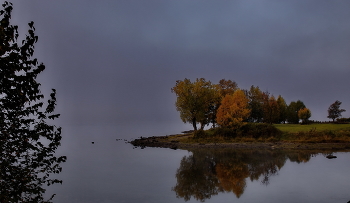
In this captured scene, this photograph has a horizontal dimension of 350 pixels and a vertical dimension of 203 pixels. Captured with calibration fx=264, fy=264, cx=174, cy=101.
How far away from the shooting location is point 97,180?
90.4 ft

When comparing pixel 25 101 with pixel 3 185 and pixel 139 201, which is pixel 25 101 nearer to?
pixel 3 185

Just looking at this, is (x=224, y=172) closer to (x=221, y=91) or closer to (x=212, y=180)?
(x=212, y=180)

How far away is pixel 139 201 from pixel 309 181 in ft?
51.1

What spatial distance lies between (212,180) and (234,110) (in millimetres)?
30872

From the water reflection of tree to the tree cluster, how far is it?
15.1 metres

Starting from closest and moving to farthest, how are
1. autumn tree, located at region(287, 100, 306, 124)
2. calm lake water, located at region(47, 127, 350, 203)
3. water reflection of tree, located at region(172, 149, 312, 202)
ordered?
calm lake water, located at region(47, 127, 350, 203), water reflection of tree, located at region(172, 149, 312, 202), autumn tree, located at region(287, 100, 306, 124)

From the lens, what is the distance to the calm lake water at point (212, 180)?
20.4 meters

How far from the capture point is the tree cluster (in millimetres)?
55250

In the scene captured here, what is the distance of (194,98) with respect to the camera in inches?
2547

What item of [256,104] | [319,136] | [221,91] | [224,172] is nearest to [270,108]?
[256,104]

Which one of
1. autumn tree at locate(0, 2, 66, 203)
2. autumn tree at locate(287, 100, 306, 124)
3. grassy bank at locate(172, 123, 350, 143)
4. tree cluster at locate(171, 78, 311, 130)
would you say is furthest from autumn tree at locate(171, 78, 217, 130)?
autumn tree at locate(0, 2, 66, 203)

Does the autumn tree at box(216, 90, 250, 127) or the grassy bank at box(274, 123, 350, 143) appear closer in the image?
the grassy bank at box(274, 123, 350, 143)

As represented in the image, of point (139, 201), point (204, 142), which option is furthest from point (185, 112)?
point (139, 201)

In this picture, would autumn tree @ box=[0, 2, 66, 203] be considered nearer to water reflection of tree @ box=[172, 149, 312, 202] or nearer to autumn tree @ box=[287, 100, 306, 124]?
water reflection of tree @ box=[172, 149, 312, 202]
